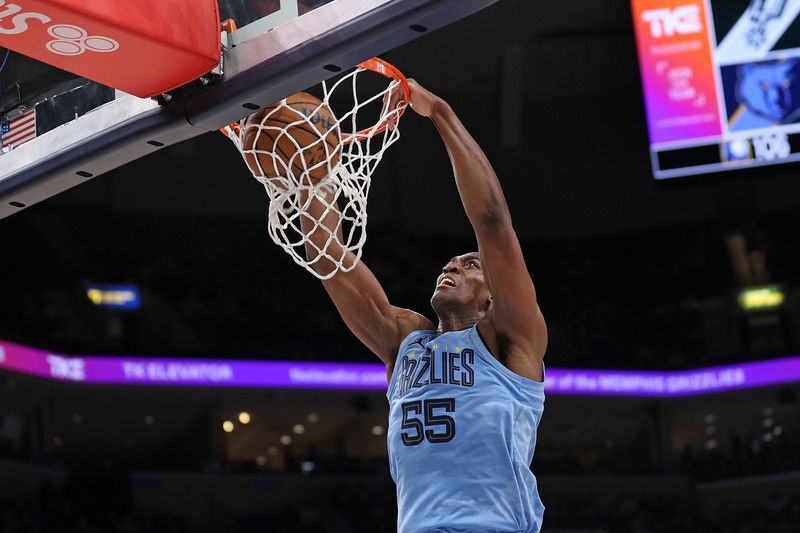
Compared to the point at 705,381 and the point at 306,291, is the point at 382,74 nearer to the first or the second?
the point at 306,291

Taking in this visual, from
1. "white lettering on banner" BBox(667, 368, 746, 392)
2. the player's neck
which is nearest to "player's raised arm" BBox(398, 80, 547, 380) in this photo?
the player's neck

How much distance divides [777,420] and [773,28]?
305 inches

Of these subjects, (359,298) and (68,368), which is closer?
(359,298)

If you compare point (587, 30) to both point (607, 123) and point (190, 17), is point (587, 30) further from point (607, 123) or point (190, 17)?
point (190, 17)

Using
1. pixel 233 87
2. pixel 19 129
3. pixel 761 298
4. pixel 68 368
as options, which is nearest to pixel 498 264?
pixel 233 87

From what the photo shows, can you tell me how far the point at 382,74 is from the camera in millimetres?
3234

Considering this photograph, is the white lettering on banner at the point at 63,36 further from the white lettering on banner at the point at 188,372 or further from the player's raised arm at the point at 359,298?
the white lettering on banner at the point at 188,372

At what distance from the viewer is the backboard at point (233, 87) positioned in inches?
100

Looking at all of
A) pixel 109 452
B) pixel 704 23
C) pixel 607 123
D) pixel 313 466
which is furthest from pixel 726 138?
pixel 109 452

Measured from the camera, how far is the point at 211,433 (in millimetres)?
14898

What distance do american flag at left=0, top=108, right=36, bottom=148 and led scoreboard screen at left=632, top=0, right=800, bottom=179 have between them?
23.4 ft

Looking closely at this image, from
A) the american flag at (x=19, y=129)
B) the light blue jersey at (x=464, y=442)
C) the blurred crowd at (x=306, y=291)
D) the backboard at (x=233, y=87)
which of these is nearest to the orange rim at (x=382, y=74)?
the backboard at (x=233, y=87)

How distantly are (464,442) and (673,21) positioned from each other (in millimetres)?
7360

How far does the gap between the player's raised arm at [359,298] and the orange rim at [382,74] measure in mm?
229
